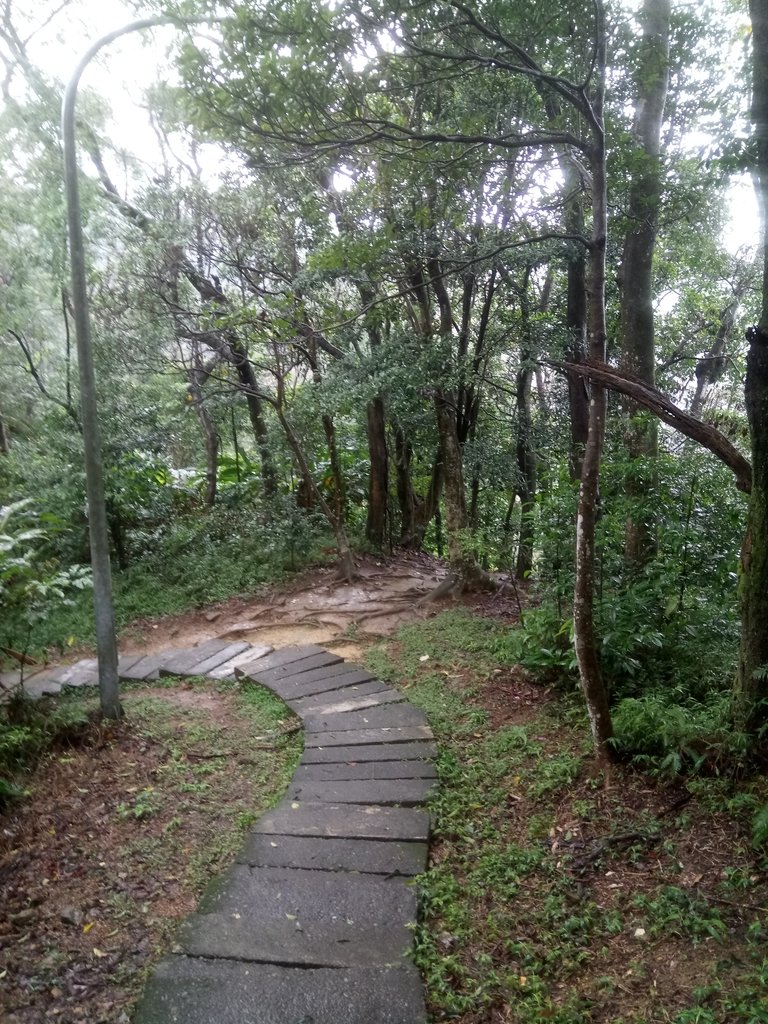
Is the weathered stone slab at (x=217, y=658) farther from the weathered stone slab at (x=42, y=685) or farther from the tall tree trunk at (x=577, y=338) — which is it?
the tall tree trunk at (x=577, y=338)

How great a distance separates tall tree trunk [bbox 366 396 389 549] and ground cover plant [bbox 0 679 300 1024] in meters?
4.71

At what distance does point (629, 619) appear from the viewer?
4.16 m

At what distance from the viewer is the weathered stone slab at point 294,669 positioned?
222 inches

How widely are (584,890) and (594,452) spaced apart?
202cm

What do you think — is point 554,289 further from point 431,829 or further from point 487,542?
point 431,829

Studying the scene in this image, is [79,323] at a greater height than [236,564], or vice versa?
[79,323]

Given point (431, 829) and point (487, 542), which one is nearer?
point (431, 829)

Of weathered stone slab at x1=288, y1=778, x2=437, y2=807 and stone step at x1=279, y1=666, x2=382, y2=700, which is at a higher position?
stone step at x1=279, y1=666, x2=382, y2=700

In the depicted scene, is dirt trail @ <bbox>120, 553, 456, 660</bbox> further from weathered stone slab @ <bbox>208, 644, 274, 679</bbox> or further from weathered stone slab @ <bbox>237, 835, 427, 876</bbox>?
weathered stone slab @ <bbox>237, 835, 427, 876</bbox>

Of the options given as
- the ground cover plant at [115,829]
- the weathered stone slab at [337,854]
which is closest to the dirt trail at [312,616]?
the ground cover plant at [115,829]

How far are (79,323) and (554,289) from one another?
7.15 meters

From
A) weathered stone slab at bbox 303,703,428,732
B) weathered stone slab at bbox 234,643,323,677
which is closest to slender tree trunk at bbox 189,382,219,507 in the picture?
weathered stone slab at bbox 234,643,323,677

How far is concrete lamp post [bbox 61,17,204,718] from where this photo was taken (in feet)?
13.9

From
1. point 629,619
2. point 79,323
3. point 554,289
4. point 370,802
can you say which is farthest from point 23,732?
point 554,289
